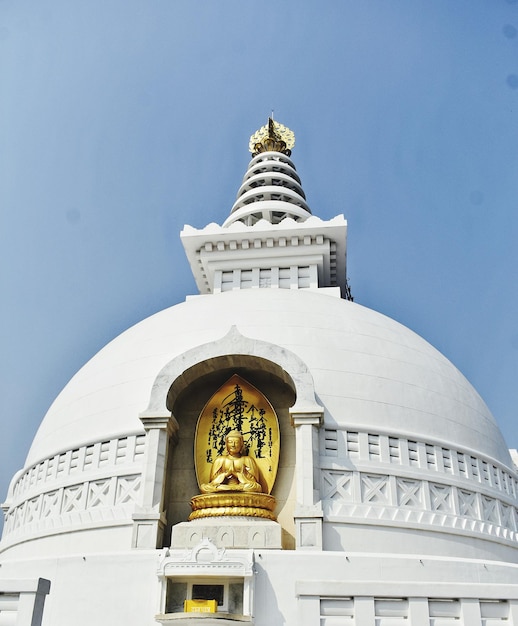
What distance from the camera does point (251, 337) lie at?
15.6 meters

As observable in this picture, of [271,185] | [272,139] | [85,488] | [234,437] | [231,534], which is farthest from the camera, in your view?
[272,139]

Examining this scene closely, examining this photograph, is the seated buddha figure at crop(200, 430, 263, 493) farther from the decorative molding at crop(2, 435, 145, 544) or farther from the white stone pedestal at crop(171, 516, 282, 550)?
the decorative molding at crop(2, 435, 145, 544)

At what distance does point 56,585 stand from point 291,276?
14423 mm

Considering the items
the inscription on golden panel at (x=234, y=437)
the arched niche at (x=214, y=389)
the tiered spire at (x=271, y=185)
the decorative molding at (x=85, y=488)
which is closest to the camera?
the inscription on golden panel at (x=234, y=437)

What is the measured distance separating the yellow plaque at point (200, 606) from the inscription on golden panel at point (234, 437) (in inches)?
103

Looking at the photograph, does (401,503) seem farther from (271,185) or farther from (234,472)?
(271,185)

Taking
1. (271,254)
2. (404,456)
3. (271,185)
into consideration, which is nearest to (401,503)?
(404,456)

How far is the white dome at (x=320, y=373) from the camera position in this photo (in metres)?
14.7

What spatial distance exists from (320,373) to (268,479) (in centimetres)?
275

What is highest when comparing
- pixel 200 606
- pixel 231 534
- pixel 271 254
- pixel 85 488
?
pixel 271 254

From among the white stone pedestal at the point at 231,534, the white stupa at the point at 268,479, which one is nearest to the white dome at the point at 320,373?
Answer: the white stupa at the point at 268,479

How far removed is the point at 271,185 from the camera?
29984 millimetres

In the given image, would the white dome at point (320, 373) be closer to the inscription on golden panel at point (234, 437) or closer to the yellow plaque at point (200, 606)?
the inscription on golden panel at point (234, 437)

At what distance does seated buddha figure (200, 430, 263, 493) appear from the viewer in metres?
13.4
